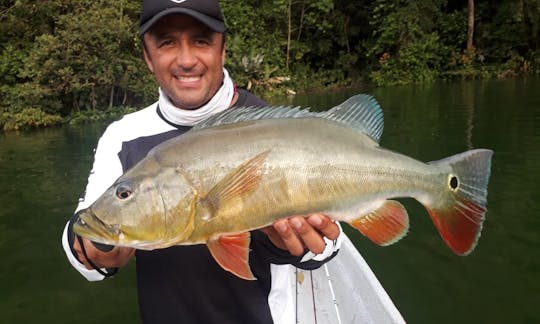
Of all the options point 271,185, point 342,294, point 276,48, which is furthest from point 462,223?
point 276,48

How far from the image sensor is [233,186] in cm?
177

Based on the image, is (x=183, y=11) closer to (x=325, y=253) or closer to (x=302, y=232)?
(x=302, y=232)

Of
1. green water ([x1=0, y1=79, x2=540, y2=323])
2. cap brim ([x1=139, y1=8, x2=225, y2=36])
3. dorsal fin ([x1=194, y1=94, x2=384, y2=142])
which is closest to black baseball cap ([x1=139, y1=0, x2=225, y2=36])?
cap brim ([x1=139, y1=8, x2=225, y2=36])

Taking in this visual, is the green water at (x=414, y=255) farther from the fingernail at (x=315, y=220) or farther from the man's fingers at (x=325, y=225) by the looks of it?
the fingernail at (x=315, y=220)

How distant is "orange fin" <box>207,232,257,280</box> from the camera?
5.93 feet

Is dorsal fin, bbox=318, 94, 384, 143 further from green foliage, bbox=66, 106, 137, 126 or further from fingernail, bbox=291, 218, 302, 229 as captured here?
→ green foliage, bbox=66, 106, 137, 126

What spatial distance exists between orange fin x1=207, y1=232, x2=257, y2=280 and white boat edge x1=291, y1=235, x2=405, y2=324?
159 cm

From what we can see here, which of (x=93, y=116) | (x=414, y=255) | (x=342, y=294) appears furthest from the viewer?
(x=93, y=116)

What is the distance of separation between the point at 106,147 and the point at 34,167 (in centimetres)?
1001

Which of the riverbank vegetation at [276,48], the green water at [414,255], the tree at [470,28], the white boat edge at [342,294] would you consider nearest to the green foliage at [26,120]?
the riverbank vegetation at [276,48]

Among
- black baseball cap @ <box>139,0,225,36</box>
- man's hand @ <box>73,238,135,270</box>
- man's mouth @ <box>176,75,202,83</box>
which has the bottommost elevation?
man's hand @ <box>73,238,135,270</box>

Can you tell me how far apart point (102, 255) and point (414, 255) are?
446cm

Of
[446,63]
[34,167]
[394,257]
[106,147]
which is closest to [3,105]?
[34,167]

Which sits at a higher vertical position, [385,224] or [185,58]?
[185,58]
